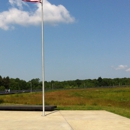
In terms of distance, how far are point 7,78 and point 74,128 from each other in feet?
337

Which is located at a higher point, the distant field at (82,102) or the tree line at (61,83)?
the tree line at (61,83)

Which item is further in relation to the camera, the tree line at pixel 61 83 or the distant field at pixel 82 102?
the tree line at pixel 61 83

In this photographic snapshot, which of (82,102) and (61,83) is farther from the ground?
(61,83)

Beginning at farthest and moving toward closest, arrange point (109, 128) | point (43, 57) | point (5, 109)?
point (5, 109)
point (43, 57)
point (109, 128)

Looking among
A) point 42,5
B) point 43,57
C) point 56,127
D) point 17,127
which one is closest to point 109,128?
point 56,127

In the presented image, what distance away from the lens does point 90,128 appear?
9.52 meters

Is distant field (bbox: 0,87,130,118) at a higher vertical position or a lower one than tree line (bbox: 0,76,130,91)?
lower

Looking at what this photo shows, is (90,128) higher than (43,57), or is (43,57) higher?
(43,57)

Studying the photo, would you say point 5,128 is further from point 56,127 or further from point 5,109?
point 5,109

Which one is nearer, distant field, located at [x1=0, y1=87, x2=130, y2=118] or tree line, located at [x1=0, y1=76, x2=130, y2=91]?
distant field, located at [x1=0, y1=87, x2=130, y2=118]

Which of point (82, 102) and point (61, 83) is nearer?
point (82, 102)

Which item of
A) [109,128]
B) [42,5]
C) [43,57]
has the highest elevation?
[42,5]

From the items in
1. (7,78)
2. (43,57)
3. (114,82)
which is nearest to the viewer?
(43,57)

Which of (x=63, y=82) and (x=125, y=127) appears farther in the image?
(x=63, y=82)
